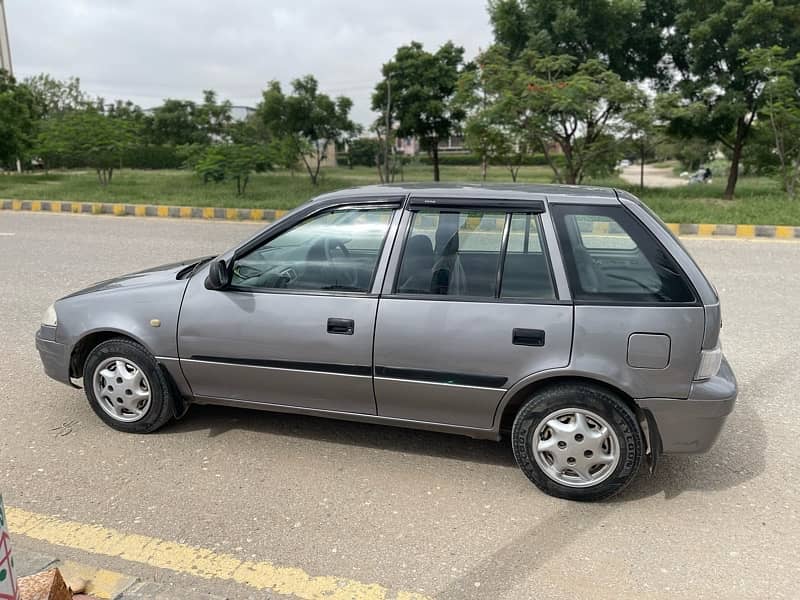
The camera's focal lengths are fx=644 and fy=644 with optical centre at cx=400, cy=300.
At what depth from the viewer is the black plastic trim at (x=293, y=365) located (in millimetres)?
3281

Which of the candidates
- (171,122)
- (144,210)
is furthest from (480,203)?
(171,122)

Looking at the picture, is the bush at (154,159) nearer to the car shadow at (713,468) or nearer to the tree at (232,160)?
the tree at (232,160)

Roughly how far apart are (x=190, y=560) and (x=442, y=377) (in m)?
1.38

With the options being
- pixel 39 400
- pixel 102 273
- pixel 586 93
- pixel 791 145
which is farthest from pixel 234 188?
pixel 39 400

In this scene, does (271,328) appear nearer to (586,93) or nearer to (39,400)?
(39,400)

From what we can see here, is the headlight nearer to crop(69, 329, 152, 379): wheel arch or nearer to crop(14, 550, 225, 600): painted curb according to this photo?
crop(69, 329, 152, 379): wheel arch

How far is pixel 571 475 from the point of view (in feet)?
10.2

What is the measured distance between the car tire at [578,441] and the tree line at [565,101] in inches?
542

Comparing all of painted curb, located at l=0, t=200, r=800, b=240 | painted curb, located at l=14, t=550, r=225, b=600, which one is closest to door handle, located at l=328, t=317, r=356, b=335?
painted curb, located at l=14, t=550, r=225, b=600

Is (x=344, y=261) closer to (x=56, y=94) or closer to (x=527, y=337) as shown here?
(x=527, y=337)

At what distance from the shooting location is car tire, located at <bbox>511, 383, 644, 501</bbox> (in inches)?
118

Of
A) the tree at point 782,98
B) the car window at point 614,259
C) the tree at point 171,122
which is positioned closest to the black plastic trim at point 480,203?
the car window at point 614,259

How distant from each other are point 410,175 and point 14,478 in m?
30.0

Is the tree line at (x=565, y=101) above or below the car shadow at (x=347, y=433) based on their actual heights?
above
